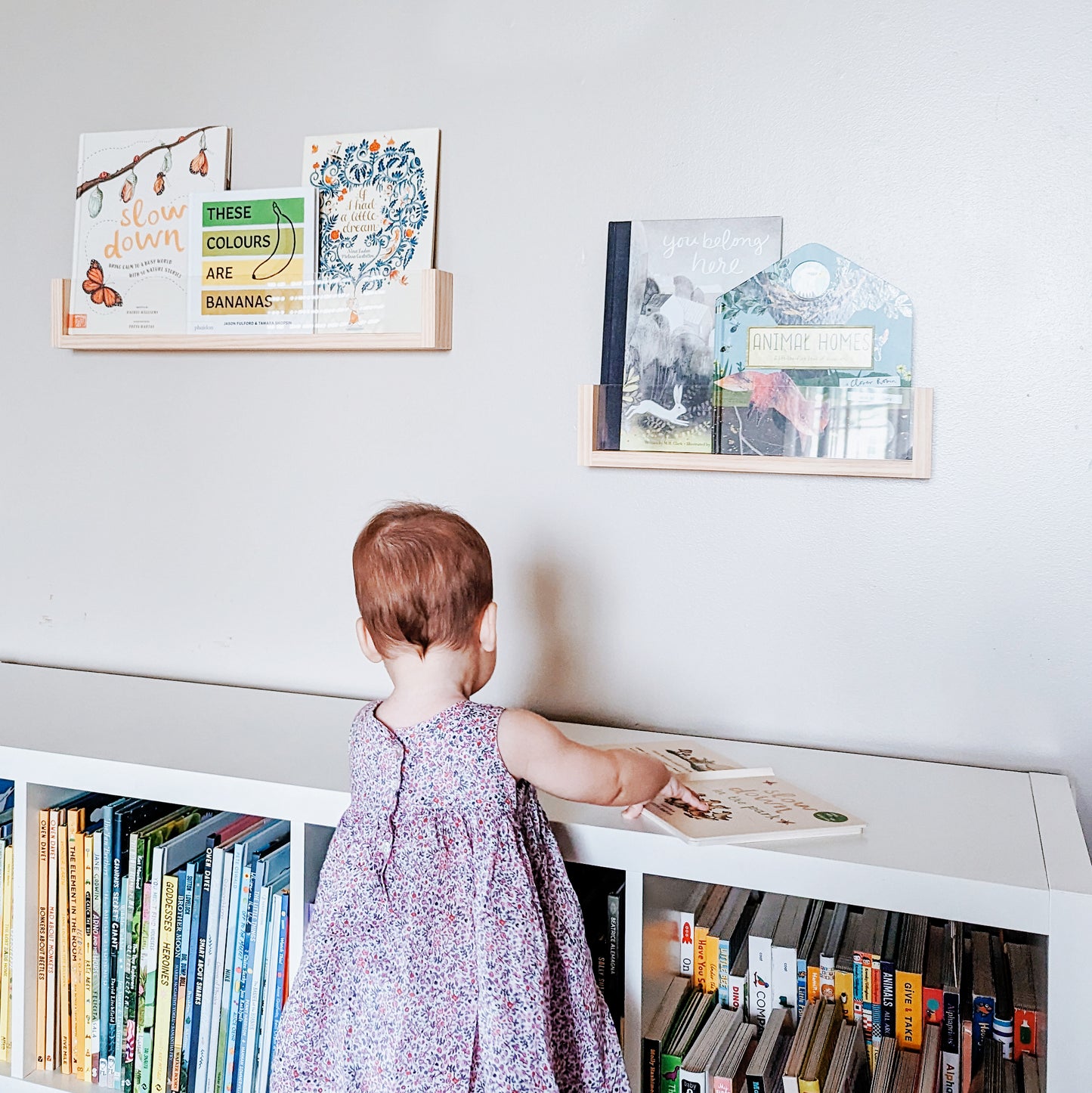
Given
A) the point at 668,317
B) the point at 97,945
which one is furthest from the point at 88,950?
the point at 668,317

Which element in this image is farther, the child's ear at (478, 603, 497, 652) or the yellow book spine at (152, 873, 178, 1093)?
the yellow book spine at (152, 873, 178, 1093)

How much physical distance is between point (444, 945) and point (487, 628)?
0.97 feet

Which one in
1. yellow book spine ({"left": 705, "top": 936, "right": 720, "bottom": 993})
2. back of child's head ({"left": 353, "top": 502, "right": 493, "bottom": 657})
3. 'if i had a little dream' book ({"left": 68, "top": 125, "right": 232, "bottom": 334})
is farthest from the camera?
'if i had a little dream' book ({"left": 68, "top": 125, "right": 232, "bottom": 334})

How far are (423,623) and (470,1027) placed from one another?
368 mm

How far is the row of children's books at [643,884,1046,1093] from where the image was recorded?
108 centimetres

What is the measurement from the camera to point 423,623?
104cm

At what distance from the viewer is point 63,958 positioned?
1306mm

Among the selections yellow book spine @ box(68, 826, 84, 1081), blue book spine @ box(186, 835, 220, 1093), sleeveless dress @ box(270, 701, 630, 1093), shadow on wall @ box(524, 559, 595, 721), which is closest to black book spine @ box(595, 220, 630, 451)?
shadow on wall @ box(524, 559, 595, 721)

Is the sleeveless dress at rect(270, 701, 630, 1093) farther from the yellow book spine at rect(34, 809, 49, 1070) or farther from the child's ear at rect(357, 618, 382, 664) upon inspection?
the yellow book spine at rect(34, 809, 49, 1070)

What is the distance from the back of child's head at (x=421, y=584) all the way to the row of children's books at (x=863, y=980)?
43 cm

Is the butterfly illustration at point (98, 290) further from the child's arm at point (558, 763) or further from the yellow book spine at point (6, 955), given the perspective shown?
the child's arm at point (558, 763)

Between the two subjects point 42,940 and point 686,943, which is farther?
point 42,940

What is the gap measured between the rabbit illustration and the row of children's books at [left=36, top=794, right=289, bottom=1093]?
0.66 meters

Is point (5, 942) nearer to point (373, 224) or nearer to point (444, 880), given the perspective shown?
point (444, 880)
